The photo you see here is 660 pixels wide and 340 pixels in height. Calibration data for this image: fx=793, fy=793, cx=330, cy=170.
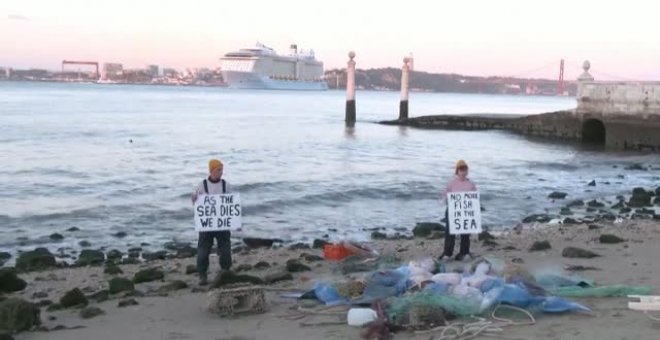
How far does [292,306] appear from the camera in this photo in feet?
28.1

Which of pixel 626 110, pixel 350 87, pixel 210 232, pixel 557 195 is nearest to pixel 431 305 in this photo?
pixel 210 232

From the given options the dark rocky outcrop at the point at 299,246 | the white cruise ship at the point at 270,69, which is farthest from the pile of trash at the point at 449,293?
the white cruise ship at the point at 270,69

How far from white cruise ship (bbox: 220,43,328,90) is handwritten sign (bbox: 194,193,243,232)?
147m

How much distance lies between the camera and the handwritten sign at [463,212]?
11281 millimetres

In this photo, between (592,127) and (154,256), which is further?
(592,127)

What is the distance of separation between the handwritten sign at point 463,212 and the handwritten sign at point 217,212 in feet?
10.5

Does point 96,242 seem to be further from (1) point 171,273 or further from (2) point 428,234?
(2) point 428,234

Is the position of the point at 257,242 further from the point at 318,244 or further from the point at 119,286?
the point at 119,286

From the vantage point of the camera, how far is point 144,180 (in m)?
26.4

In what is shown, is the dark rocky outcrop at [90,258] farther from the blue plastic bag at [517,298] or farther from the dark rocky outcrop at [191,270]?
the blue plastic bag at [517,298]

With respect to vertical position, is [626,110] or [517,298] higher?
[626,110]

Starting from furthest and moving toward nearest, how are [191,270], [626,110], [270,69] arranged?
[270,69], [626,110], [191,270]

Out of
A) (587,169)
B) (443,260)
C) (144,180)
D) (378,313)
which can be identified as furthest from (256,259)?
(587,169)

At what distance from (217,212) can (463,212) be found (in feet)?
11.9
